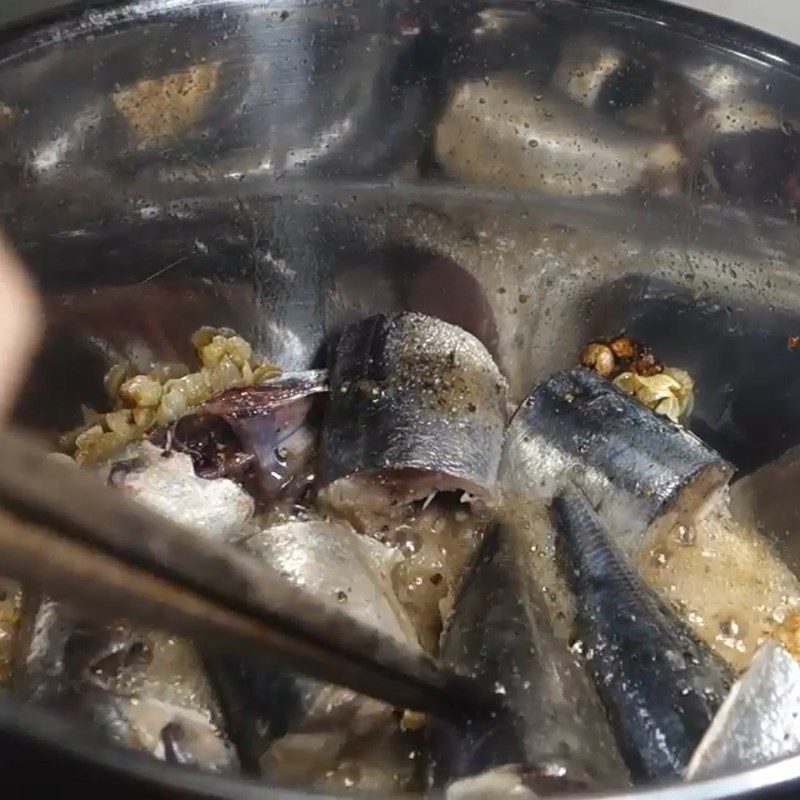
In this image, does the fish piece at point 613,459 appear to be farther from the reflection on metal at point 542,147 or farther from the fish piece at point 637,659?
the reflection on metal at point 542,147

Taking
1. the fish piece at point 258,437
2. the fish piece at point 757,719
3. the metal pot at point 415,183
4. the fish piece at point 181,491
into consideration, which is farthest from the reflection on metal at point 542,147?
the fish piece at point 757,719

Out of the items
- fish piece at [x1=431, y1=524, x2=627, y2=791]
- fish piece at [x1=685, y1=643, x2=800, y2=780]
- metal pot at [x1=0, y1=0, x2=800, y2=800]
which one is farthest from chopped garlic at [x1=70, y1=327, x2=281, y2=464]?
fish piece at [x1=685, y1=643, x2=800, y2=780]

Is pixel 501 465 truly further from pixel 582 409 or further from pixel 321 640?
pixel 321 640

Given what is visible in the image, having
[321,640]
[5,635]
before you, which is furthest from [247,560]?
[5,635]

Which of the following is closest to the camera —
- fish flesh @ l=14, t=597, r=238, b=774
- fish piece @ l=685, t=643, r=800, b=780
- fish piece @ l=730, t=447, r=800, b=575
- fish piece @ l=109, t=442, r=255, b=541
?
fish piece @ l=685, t=643, r=800, b=780

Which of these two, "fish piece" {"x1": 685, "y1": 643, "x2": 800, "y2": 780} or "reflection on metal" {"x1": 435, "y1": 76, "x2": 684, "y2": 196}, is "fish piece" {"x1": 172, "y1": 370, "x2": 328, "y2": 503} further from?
"fish piece" {"x1": 685, "y1": 643, "x2": 800, "y2": 780}

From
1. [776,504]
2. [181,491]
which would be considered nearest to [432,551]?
[181,491]
